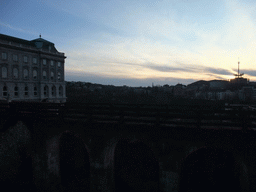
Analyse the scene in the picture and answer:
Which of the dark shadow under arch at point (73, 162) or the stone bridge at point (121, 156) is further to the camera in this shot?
the dark shadow under arch at point (73, 162)

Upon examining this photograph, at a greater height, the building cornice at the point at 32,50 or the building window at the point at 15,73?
the building cornice at the point at 32,50

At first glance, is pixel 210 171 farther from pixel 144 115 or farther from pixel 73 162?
pixel 73 162

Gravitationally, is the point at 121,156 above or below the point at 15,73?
below

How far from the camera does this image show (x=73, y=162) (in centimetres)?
1391

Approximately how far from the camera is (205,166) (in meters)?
11.3

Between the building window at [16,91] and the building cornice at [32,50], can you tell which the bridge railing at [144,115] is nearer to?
the building cornice at [32,50]

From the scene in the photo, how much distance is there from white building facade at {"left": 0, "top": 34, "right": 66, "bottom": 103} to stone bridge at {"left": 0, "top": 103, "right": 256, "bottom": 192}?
34022 mm

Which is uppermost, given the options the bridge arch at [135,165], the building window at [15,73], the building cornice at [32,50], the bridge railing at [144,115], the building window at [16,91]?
the building cornice at [32,50]

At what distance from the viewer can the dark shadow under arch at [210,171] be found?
35.2ft

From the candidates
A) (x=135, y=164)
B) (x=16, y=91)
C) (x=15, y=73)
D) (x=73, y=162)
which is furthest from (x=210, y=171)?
(x=15, y=73)

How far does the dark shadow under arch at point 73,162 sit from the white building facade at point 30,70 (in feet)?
111

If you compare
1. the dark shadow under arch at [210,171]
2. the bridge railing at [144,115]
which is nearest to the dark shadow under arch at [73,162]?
the bridge railing at [144,115]

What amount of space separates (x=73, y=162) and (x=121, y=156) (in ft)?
12.1

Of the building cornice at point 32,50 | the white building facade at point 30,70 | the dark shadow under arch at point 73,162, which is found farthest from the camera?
the white building facade at point 30,70
